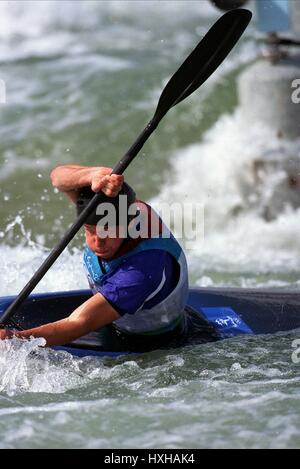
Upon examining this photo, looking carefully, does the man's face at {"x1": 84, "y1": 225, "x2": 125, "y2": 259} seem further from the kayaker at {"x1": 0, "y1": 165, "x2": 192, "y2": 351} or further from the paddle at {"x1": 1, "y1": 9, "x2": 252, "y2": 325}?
the paddle at {"x1": 1, "y1": 9, "x2": 252, "y2": 325}

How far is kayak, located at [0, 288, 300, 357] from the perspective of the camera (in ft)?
13.3

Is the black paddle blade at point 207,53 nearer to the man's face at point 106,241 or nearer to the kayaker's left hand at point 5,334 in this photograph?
the man's face at point 106,241

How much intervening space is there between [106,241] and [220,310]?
0.87 m

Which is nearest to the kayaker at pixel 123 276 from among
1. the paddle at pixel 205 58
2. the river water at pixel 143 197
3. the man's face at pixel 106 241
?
the man's face at pixel 106 241

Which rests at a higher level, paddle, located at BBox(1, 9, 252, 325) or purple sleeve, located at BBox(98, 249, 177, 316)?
paddle, located at BBox(1, 9, 252, 325)

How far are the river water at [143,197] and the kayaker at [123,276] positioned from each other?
4.1 inches

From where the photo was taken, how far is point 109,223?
11.9ft

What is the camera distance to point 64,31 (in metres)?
11.0

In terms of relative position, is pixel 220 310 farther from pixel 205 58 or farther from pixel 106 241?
pixel 205 58

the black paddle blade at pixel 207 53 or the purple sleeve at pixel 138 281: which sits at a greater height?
the black paddle blade at pixel 207 53

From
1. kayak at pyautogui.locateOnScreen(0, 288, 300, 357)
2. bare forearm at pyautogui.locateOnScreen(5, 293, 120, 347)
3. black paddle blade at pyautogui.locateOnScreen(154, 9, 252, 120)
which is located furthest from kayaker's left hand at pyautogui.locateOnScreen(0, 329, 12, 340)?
black paddle blade at pyautogui.locateOnScreen(154, 9, 252, 120)

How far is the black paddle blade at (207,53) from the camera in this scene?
4133mm

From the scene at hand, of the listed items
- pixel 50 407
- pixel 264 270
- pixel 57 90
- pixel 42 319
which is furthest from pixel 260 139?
pixel 50 407
